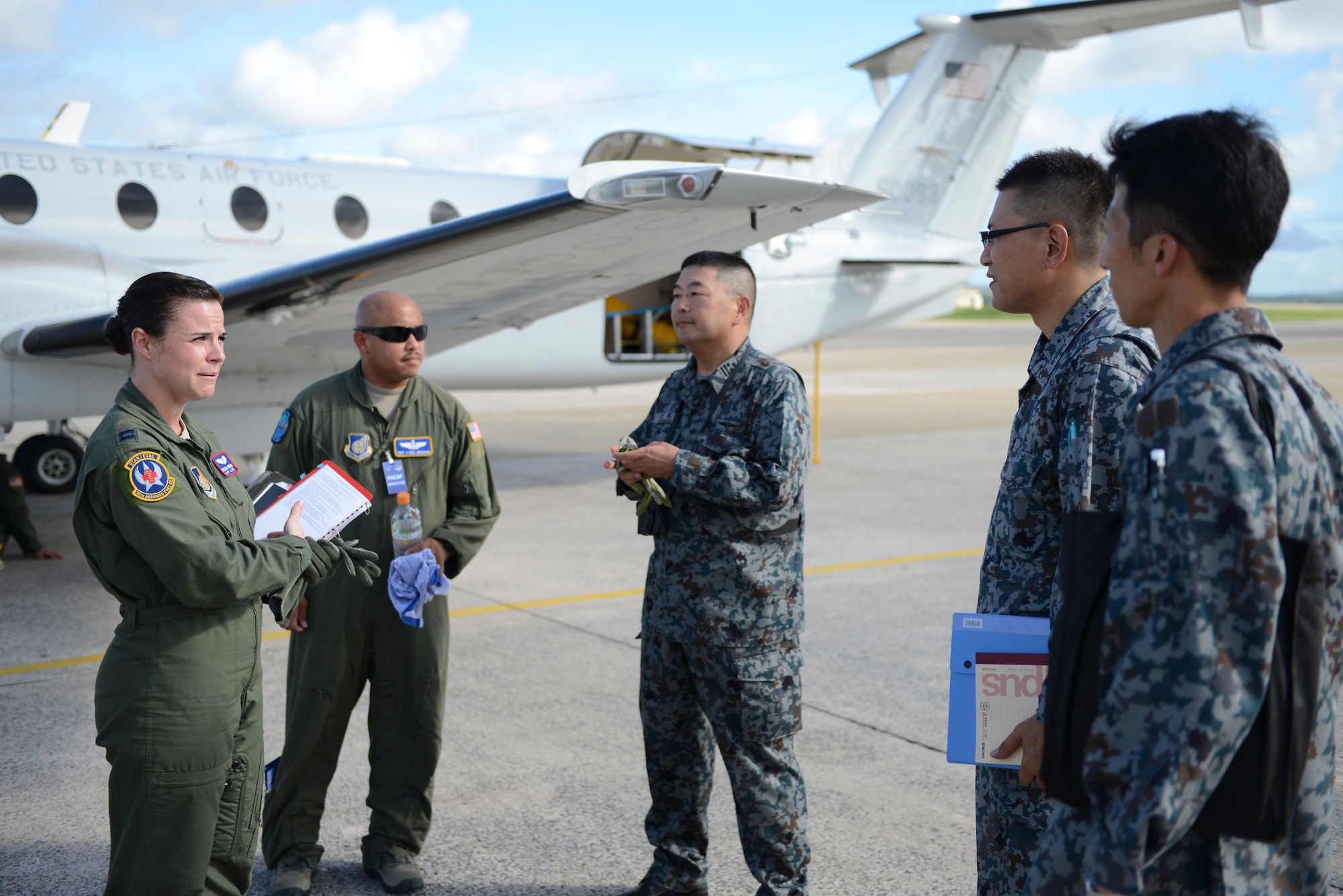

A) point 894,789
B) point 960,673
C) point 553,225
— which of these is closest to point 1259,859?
point 960,673

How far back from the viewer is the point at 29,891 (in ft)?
11.1

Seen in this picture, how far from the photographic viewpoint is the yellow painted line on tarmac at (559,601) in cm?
562

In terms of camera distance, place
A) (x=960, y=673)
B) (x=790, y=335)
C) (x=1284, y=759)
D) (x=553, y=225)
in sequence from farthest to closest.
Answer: (x=790, y=335) < (x=553, y=225) < (x=960, y=673) < (x=1284, y=759)

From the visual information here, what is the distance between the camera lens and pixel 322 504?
118 inches

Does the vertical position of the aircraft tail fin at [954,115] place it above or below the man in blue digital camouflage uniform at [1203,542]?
above

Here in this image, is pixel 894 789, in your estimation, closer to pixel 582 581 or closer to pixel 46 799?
pixel 46 799

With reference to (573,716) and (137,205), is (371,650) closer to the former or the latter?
(573,716)

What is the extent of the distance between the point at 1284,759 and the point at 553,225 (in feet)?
18.4

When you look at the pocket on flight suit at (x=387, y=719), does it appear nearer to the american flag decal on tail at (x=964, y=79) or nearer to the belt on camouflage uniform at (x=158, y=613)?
the belt on camouflage uniform at (x=158, y=613)

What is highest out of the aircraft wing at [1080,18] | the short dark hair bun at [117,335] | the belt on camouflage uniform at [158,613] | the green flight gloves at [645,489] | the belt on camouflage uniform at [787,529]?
the aircraft wing at [1080,18]

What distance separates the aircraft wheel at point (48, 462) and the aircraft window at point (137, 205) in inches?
108

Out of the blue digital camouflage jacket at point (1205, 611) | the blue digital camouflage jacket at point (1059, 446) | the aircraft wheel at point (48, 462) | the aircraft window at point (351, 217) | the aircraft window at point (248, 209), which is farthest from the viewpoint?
the aircraft wheel at point (48, 462)

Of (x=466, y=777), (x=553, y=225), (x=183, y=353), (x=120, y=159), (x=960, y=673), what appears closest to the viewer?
(x=960, y=673)

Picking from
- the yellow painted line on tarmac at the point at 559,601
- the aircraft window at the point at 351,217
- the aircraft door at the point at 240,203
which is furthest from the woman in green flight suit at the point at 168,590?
the aircraft window at the point at 351,217
